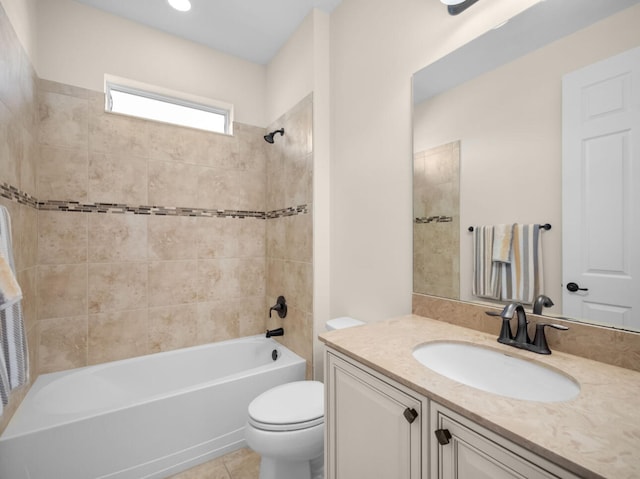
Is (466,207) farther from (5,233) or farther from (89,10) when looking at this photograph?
(89,10)

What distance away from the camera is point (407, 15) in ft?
4.92

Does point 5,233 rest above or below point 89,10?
below

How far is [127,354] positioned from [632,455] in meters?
2.60

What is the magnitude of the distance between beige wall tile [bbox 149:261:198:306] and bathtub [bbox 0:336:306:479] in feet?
1.35

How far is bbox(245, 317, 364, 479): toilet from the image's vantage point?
1328 millimetres

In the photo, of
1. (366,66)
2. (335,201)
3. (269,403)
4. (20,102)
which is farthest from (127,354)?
(366,66)

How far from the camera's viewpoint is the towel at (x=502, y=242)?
111 cm

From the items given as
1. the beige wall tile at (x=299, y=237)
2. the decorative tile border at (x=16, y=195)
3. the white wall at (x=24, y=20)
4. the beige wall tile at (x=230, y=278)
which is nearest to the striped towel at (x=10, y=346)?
the decorative tile border at (x=16, y=195)

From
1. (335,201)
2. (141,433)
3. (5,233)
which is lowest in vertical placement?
(141,433)

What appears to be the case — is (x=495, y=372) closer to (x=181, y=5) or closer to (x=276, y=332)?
(x=276, y=332)

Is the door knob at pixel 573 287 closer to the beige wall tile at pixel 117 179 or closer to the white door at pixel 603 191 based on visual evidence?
the white door at pixel 603 191

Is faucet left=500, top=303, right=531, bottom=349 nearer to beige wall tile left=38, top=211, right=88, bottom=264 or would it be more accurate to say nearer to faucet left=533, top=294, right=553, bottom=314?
faucet left=533, top=294, right=553, bottom=314

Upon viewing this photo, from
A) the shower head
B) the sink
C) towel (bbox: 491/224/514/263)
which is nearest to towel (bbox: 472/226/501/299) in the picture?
towel (bbox: 491/224/514/263)

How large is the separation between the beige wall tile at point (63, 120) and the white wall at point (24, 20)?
228 millimetres
